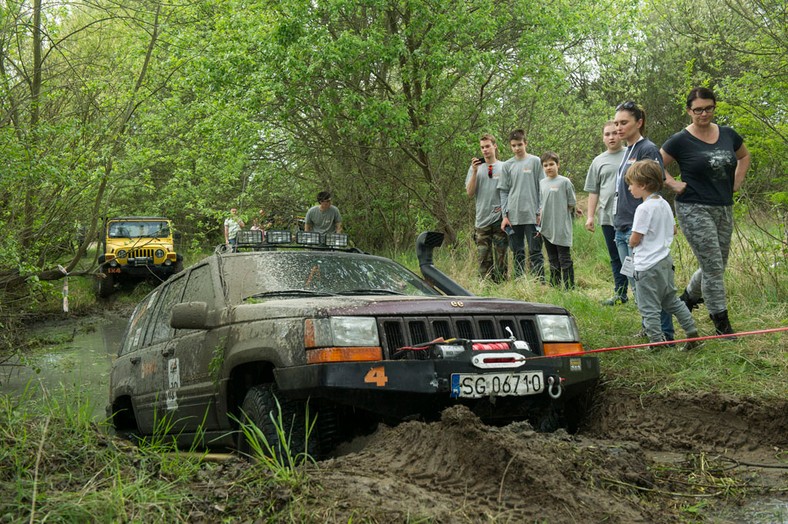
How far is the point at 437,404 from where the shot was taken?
14.4 feet

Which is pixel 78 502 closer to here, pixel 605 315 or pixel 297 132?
pixel 605 315

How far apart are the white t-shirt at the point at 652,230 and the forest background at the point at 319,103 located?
212 cm

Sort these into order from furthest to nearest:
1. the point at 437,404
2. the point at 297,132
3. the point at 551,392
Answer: the point at 297,132 < the point at 551,392 < the point at 437,404

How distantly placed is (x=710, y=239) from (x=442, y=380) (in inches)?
126

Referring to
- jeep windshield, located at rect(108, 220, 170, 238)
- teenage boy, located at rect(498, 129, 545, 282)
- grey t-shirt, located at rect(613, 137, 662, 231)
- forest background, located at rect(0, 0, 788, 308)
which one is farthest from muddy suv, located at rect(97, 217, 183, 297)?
grey t-shirt, located at rect(613, 137, 662, 231)

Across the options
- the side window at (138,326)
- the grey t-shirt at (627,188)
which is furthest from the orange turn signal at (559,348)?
the side window at (138,326)

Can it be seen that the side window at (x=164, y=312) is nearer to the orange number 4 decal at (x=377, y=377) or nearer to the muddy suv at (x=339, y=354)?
the muddy suv at (x=339, y=354)

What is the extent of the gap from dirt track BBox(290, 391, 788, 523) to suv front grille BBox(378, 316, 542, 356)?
20.0 inches

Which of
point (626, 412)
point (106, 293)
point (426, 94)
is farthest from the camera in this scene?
point (106, 293)

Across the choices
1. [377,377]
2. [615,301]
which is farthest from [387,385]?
[615,301]

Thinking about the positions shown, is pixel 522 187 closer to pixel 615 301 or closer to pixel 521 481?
pixel 615 301

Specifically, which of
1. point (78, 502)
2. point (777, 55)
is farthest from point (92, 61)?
point (78, 502)

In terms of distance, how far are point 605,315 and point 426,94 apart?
665 cm

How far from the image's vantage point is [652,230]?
628 cm
